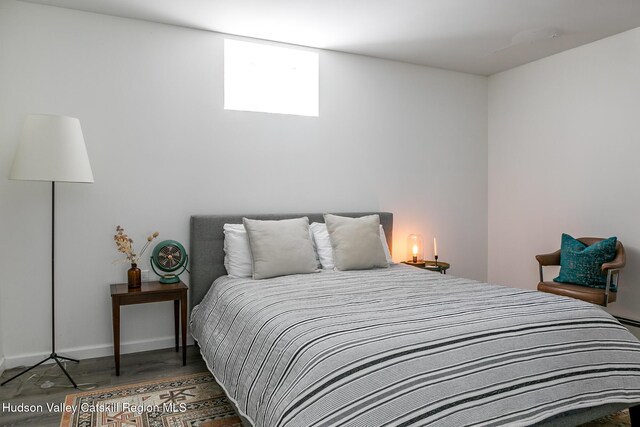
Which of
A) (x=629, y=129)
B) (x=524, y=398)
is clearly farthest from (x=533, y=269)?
(x=524, y=398)

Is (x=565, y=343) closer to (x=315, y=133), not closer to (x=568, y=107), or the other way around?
(x=315, y=133)

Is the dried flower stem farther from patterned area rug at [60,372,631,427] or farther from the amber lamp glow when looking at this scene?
the amber lamp glow

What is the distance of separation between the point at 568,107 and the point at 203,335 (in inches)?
154

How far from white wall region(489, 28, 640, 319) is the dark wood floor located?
3524 millimetres

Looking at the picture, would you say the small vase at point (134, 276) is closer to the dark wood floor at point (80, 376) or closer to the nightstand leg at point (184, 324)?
the nightstand leg at point (184, 324)

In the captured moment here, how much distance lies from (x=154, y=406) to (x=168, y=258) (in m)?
1.19

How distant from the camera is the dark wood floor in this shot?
2400 millimetres

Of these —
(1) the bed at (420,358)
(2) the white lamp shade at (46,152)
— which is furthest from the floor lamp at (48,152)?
(1) the bed at (420,358)

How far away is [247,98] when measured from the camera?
3.91m

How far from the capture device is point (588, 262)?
3.59 meters

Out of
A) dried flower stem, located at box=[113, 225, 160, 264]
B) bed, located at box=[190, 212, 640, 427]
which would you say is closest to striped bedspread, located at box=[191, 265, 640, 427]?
bed, located at box=[190, 212, 640, 427]

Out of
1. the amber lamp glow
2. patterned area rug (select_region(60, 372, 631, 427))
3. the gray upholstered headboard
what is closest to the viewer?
patterned area rug (select_region(60, 372, 631, 427))

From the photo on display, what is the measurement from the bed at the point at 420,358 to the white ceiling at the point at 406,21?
205 centimetres

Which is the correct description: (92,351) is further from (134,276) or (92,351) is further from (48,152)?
(48,152)
